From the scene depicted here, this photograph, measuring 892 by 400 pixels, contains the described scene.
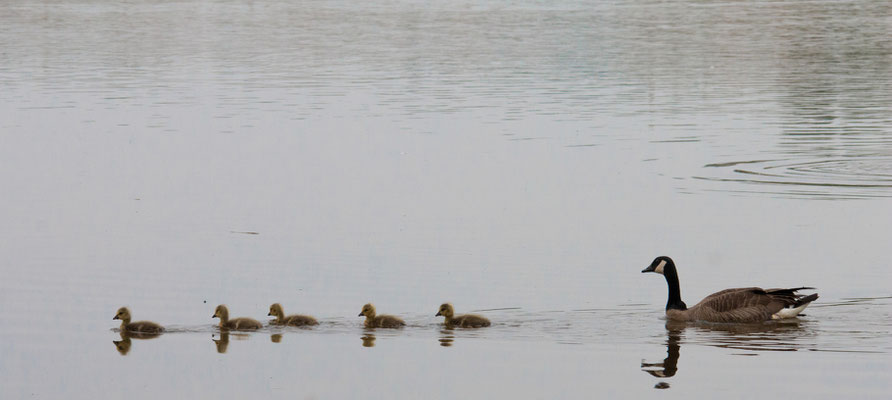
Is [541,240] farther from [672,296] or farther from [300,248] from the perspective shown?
[672,296]

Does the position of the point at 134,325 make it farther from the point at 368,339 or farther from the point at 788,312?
the point at 788,312

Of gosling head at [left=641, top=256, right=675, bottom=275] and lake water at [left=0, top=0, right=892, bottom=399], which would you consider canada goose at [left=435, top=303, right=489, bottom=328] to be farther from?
gosling head at [left=641, top=256, right=675, bottom=275]

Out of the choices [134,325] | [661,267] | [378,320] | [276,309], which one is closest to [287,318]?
[276,309]

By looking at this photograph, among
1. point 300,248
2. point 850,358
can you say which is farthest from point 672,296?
point 300,248

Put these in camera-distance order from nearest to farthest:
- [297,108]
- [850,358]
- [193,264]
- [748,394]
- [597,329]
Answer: [748,394], [850,358], [597,329], [193,264], [297,108]

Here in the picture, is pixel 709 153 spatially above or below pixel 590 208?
above

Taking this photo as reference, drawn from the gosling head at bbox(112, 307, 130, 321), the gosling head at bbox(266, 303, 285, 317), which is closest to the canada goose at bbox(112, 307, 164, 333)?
the gosling head at bbox(112, 307, 130, 321)

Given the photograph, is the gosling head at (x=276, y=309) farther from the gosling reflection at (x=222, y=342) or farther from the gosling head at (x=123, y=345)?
the gosling head at (x=123, y=345)

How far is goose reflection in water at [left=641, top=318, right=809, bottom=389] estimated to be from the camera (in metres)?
13.6

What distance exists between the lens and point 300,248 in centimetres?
1886

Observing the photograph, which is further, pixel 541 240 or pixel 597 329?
pixel 541 240

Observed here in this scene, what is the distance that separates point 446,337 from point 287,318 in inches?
66.8

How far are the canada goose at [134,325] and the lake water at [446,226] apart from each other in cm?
17

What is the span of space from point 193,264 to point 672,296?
19.8 ft
